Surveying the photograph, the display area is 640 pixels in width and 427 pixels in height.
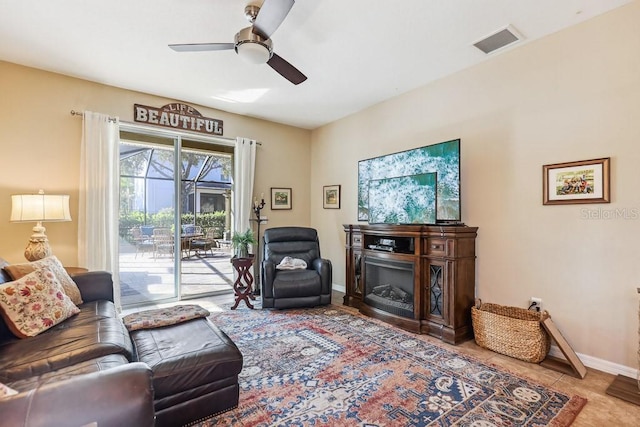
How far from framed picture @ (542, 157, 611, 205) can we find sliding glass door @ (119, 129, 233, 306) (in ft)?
13.6

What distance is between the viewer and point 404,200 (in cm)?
363

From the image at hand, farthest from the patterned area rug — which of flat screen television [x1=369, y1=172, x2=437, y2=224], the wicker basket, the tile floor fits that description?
flat screen television [x1=369, y1=172, x2=437, y2=224]

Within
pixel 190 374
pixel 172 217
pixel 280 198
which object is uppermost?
pixel 280 198

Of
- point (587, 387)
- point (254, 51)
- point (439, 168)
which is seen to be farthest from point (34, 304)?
point (587, 387)

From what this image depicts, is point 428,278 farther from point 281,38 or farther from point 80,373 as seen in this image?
point 80,373

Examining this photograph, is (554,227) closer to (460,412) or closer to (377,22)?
(460,412)

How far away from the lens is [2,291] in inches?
75.9

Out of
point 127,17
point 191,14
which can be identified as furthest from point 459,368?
point 127,17

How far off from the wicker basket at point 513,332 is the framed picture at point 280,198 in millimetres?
3396

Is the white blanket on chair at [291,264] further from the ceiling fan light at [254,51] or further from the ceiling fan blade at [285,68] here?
the ceiling fan light at [254,51]

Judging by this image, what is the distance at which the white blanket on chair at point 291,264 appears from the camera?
4.18m

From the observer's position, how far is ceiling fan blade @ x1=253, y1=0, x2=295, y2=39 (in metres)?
1.88

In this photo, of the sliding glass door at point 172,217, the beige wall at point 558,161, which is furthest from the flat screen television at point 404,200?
the sliding glass door at point 172,217

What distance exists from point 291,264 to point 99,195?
250 centimetres
